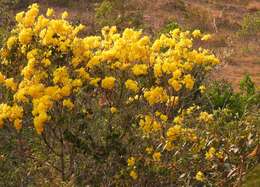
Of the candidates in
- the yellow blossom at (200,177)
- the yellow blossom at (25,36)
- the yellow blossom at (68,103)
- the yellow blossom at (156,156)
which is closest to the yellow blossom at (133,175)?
the yellow blossom at (156,156)

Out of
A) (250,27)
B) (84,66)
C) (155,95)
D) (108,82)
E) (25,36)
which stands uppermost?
(25,36)

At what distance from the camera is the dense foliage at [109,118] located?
5.54 metres

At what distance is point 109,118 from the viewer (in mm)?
6027

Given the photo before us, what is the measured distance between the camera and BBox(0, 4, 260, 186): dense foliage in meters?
5.54

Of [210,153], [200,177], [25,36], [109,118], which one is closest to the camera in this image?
[25,36]

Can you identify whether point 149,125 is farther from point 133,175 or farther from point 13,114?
point 13,114

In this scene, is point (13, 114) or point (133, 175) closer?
point (13, 114)

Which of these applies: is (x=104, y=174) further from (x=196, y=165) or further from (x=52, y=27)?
(x=52, y=27)

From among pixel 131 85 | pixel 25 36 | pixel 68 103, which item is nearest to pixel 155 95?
pixel 131 85

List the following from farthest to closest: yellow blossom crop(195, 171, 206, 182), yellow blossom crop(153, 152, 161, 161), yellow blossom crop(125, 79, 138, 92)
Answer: yellow blossom crop(153, 152, 161, 161) < yellow blossom crop(125, 79, 138, 92) < yellow blossom crop(195, 171, 206, 182)

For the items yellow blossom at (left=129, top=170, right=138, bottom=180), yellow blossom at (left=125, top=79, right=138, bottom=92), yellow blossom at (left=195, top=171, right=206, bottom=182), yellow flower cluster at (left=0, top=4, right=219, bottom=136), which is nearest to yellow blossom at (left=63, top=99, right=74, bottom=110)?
yellow flower cluster at (left=0, top=4, right=219, bottom=136)

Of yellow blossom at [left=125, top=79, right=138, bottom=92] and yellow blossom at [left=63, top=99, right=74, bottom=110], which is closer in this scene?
A: yellow blossom at [left=63, top=99, right=74, bottom=110]

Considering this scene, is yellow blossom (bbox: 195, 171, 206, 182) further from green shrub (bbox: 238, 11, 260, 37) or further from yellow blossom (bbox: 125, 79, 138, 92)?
green shrub (bbox: 238, 11, 260, 37)

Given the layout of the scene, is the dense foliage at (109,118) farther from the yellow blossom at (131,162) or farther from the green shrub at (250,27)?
the green shrub at (250,27)
